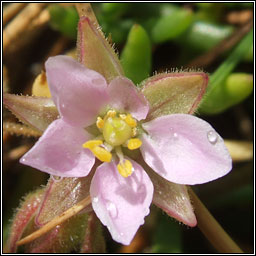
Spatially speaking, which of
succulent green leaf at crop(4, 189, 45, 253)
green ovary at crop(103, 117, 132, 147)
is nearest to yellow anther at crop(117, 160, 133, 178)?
green ovary at crop(103, 117, 132, 147)

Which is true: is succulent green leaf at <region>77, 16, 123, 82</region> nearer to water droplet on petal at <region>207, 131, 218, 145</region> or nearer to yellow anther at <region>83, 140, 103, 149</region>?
yellow anther at <region>83, 140, 103, 149</region>

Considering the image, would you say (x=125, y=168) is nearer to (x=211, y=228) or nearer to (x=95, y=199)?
(x=95, y=199)

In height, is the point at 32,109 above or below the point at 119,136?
above

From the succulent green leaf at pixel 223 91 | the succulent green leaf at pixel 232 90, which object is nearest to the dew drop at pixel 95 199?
the succulent green leaf at pixel 223 91

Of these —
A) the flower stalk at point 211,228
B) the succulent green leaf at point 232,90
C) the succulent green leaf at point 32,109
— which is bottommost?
the flower stalk at point 211,228

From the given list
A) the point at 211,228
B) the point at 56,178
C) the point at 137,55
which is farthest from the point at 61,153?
the point at 137,55

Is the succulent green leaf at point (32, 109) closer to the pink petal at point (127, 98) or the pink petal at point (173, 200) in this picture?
the pink petal at point (127, 98)

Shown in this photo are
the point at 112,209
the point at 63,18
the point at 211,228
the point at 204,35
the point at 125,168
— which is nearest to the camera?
the point at 112,209
